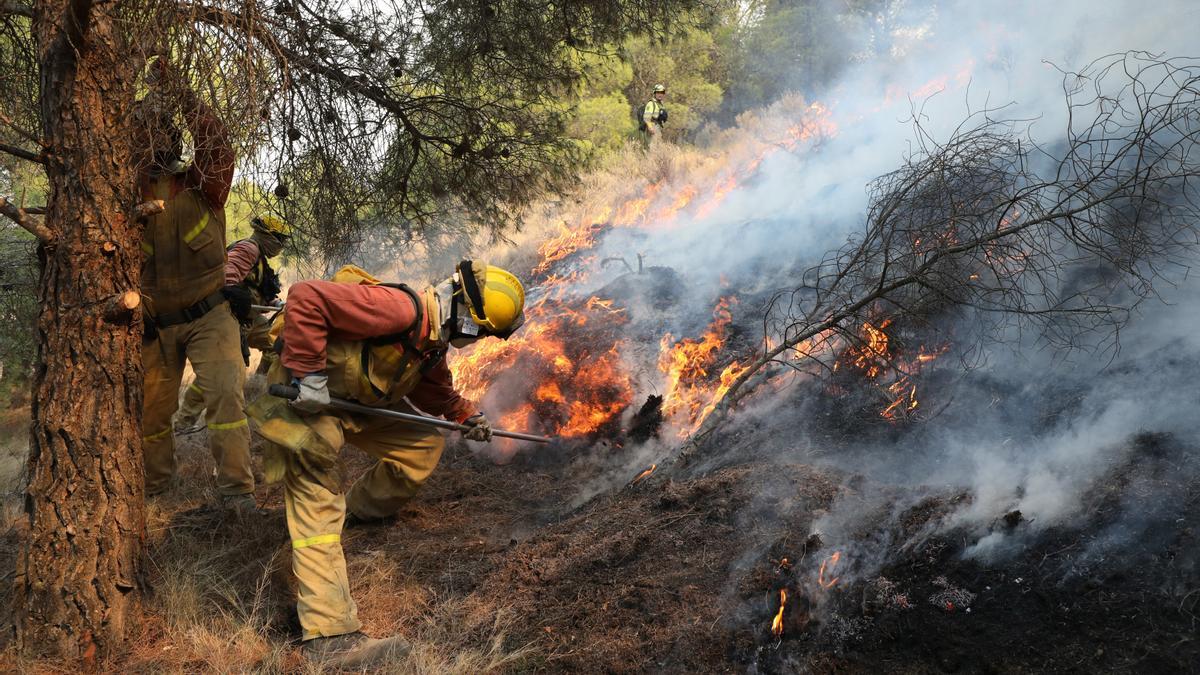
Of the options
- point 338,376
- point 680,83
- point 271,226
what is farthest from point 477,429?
point 680,83

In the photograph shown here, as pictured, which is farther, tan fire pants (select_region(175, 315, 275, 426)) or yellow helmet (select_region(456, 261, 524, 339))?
tan fire pants (select_region(175, 315, 275, 426))

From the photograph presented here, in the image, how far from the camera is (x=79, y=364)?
3100 mm

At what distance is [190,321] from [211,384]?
0.39 metres

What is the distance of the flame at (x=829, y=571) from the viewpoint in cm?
332

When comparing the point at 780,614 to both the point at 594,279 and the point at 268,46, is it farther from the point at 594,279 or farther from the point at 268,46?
the point at 594,279

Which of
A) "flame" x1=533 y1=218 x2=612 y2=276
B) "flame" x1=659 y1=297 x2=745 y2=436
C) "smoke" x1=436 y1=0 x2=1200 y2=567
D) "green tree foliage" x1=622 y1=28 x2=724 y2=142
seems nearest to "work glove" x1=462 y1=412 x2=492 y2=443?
"smoke" x1=436 y1=0 x2=1200 y2=567

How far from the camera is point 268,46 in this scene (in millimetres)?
3367

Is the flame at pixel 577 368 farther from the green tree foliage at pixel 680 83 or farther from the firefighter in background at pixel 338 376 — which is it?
the green tree foliage at pixel 680 83

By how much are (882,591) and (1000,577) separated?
459 millimetres

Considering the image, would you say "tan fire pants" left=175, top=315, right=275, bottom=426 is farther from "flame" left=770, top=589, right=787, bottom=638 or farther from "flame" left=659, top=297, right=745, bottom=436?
"flame" left=770, top=589, right=787, bottom=638

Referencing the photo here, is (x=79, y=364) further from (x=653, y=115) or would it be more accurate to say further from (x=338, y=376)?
(x=653, y=115)

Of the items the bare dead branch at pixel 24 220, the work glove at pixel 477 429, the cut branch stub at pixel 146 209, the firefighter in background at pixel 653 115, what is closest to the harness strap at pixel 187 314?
the cut branch stub at pixel 146 209

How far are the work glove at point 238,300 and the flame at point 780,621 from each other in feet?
11.6

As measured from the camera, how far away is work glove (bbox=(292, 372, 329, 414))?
133 inches
